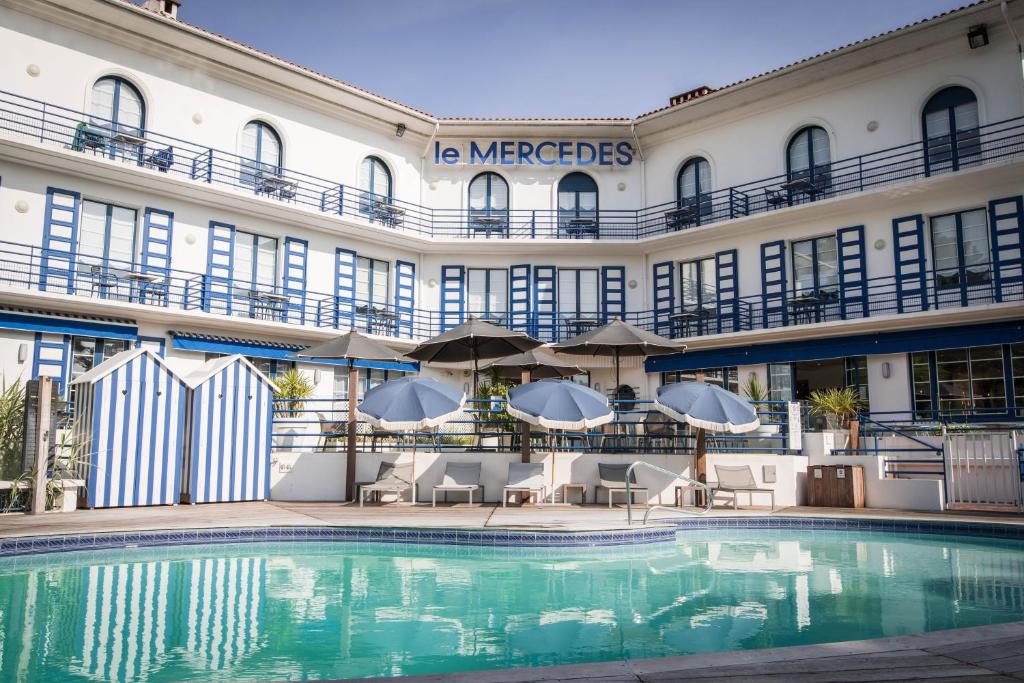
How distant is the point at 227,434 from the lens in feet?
39.3

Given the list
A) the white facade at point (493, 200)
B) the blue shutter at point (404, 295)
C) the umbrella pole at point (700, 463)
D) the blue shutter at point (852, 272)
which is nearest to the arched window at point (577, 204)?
the white facade at point (493, 200)

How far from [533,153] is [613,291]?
15.4ft

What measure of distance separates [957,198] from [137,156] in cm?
1810

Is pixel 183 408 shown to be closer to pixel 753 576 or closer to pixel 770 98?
pixel 753 576

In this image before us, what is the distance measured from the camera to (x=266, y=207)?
17.9 meters

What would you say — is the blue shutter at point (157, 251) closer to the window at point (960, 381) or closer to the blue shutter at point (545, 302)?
the blue shutter at point (545, 302)

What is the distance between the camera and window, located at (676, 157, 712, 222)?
20.4 metres

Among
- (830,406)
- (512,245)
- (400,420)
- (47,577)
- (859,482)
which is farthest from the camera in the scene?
(512,245)

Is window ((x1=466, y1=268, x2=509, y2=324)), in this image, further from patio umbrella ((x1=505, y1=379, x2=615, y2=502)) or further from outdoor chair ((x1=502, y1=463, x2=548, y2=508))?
patio umbrella ((x1=505, y1=379, x2=615, y2=502))

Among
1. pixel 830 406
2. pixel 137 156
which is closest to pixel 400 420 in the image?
pixel 830 406

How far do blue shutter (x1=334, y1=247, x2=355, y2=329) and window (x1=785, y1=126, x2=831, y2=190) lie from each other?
1151 centimetres

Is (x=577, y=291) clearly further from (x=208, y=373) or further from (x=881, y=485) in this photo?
(x=208, y=373)

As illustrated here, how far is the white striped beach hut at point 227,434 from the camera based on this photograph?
38.2 ft

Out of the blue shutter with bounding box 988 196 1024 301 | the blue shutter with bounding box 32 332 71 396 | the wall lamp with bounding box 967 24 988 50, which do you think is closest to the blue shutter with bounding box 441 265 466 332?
the blue shutter with bounding box 32 332 71 396
